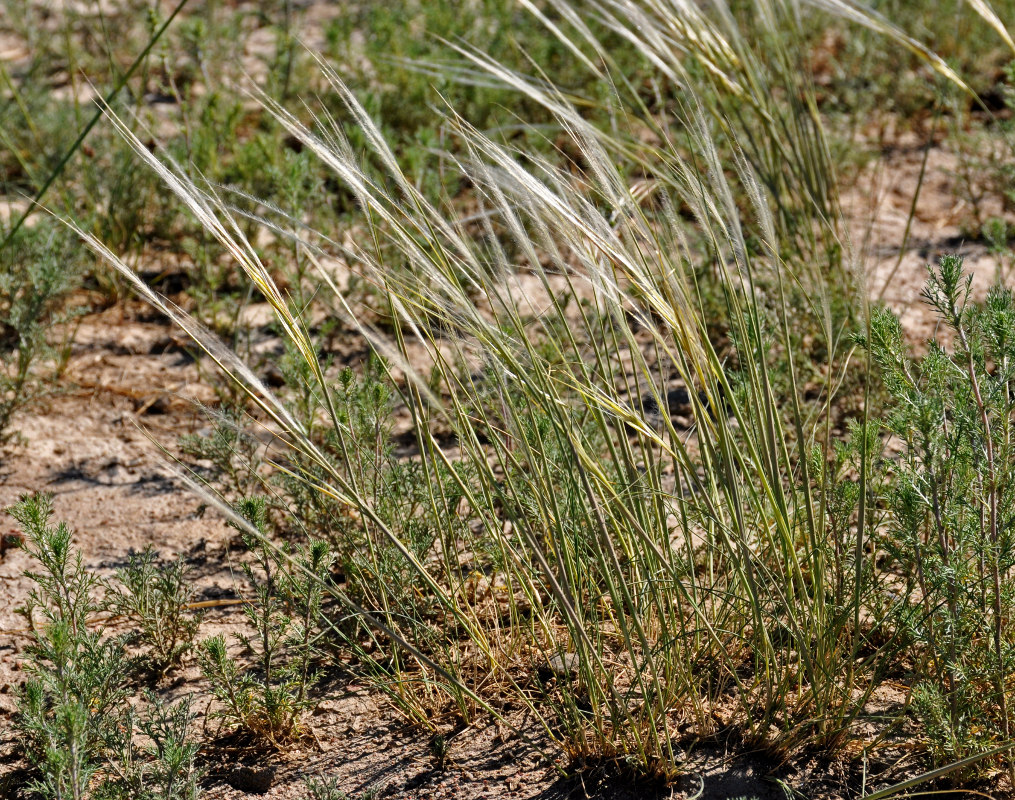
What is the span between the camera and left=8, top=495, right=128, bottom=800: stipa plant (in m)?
1.64

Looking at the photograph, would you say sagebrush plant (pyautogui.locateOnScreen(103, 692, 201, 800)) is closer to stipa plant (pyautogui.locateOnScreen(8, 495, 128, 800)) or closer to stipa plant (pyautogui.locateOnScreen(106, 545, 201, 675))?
stipa plant (pyautogui.locateOnScreen(8, 495, 128, 800))

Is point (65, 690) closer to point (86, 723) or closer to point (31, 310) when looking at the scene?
point (86, 723)

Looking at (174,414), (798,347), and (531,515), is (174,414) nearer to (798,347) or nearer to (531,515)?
(531,515)

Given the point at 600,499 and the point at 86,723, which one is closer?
the point at 86,723

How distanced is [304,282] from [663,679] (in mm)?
1948

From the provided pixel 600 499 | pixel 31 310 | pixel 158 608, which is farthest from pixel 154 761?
pixel 31 310

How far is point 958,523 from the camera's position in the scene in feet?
6.05

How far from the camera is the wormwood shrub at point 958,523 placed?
1.69 metres

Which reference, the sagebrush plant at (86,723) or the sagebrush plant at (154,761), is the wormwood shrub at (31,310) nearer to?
the sagebrush plant at (86,723)

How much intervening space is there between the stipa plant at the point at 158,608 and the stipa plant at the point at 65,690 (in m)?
0.09

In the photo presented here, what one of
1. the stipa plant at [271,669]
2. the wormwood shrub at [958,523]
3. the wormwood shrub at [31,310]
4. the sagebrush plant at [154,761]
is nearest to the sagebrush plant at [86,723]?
the sagebrush plant at [154,761]

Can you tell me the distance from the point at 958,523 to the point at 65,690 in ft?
5.07

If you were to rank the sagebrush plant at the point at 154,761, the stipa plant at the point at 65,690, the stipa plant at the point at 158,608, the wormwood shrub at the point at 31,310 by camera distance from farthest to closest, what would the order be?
1. the wormwood shrub at the point at 31,310
2. the stipa plant at the point at 158,608
3. the sagebrush plant at the point at 154,761
4. the stipa plant at the point at 65,690

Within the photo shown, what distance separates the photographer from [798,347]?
2990mm
